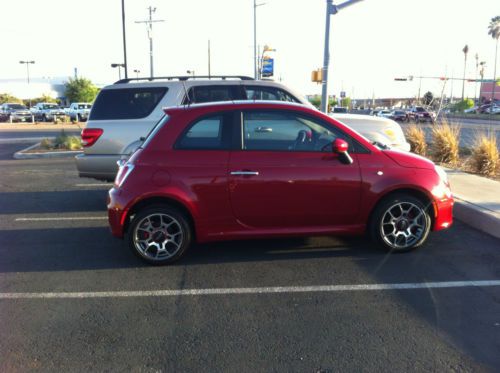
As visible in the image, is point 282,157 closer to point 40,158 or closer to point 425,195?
point 425,195

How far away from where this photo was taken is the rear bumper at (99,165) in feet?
25.9

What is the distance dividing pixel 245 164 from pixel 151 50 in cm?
3931

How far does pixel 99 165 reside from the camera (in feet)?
26.0

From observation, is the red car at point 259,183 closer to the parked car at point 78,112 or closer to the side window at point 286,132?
the side window at point 286,132

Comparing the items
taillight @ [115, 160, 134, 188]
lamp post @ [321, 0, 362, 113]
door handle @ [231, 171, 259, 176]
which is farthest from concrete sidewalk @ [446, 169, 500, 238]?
lamp post @ [321, 0, 362, 113]

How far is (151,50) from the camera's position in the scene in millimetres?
41562

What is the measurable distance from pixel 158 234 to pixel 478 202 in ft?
16.6

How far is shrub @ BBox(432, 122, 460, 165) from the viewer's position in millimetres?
12320

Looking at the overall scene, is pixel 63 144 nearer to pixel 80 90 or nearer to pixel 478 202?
pixel 478 202

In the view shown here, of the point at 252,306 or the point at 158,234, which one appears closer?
the point at 252,306

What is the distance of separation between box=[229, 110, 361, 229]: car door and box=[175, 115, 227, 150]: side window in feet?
0.75

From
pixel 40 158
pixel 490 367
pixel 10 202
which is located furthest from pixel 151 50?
pixel 490 367

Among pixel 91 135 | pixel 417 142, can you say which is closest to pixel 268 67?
pixel 417 142

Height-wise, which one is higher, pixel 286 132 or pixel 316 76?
pixel 316 76
